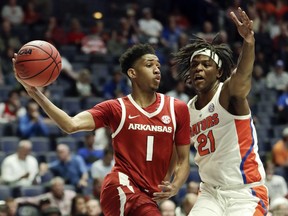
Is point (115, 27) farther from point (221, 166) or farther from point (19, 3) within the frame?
point (221, 166)

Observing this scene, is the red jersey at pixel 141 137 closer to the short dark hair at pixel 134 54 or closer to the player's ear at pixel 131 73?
the player's ear at pixel 131 73

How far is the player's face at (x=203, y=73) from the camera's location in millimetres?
7277

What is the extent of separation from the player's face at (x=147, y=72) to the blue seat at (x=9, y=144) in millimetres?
6481

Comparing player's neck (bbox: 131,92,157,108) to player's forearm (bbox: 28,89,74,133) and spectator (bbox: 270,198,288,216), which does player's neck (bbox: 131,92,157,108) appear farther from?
spectator (bbox: 270,198,288,216)

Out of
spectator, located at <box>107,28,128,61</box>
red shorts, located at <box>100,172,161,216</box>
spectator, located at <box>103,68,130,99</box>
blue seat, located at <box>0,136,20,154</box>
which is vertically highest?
spectator, located at <box>107,28,128,61</box>

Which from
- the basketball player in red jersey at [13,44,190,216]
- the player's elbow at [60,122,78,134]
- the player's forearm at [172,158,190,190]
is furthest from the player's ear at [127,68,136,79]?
the player's forearm at [172,158,190,190]

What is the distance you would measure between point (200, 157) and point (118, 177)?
812 millimetres

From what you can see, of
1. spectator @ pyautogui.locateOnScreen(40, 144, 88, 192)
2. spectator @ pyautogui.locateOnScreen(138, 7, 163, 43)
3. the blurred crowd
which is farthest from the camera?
spectator @ pyautogui.locateOnScreen(138, 7, 163, 43)

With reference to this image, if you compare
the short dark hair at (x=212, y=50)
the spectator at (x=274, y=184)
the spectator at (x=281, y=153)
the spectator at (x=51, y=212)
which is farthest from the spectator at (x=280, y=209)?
the spectator at (x=281, y=153)

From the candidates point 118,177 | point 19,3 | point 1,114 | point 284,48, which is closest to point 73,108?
point 1,114

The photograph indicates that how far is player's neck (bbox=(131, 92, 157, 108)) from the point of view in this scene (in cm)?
723

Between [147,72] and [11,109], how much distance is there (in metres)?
7.36

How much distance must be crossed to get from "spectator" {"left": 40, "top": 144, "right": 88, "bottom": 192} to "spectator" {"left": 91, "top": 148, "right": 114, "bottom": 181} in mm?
142

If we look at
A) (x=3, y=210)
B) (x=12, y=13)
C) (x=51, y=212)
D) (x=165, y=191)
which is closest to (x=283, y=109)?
(x=12, y=13)
